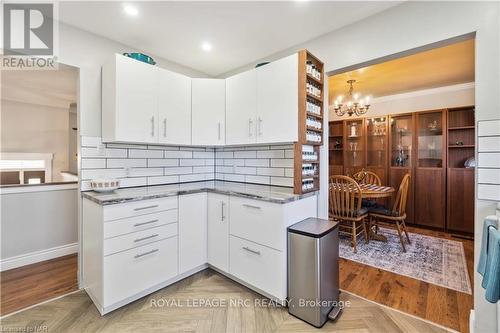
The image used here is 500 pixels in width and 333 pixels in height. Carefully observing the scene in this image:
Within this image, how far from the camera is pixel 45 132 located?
4879mm

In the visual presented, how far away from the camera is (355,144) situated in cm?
472

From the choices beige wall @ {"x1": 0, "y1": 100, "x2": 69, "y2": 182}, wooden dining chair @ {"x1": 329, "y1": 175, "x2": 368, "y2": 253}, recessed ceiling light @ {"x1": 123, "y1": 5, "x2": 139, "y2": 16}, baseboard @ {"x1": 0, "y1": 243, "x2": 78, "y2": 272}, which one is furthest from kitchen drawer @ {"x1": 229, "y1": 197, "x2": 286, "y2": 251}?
beige wall @ {"x1": 0, "y1": 100, "x2": 69, "y2": 182}

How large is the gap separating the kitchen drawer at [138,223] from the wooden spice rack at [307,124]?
114cm

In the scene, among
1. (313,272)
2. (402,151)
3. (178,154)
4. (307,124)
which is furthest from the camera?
(402,151)

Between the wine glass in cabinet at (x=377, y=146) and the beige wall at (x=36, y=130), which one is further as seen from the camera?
the beige wall at (x=36, y=130)

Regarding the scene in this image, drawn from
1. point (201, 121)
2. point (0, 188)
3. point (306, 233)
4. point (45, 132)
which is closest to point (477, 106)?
point (306, 233)

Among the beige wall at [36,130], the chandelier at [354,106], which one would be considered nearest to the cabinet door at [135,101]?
the chandelier at [354,106]

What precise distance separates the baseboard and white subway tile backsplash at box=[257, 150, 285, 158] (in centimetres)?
260

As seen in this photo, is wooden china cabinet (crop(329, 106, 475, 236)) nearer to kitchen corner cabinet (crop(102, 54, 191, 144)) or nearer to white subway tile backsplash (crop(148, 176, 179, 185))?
white subway tile backsplash (crop(148, 176, 179, 185))

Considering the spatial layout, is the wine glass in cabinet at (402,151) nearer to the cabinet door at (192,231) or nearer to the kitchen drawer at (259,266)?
the kitchen drawer at (259,266)

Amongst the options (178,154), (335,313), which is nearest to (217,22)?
(178,154)

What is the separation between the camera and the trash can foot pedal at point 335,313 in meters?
1.69

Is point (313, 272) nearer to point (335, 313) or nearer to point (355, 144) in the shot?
point (335, 313)

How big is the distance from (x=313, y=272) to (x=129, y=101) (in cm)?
205
